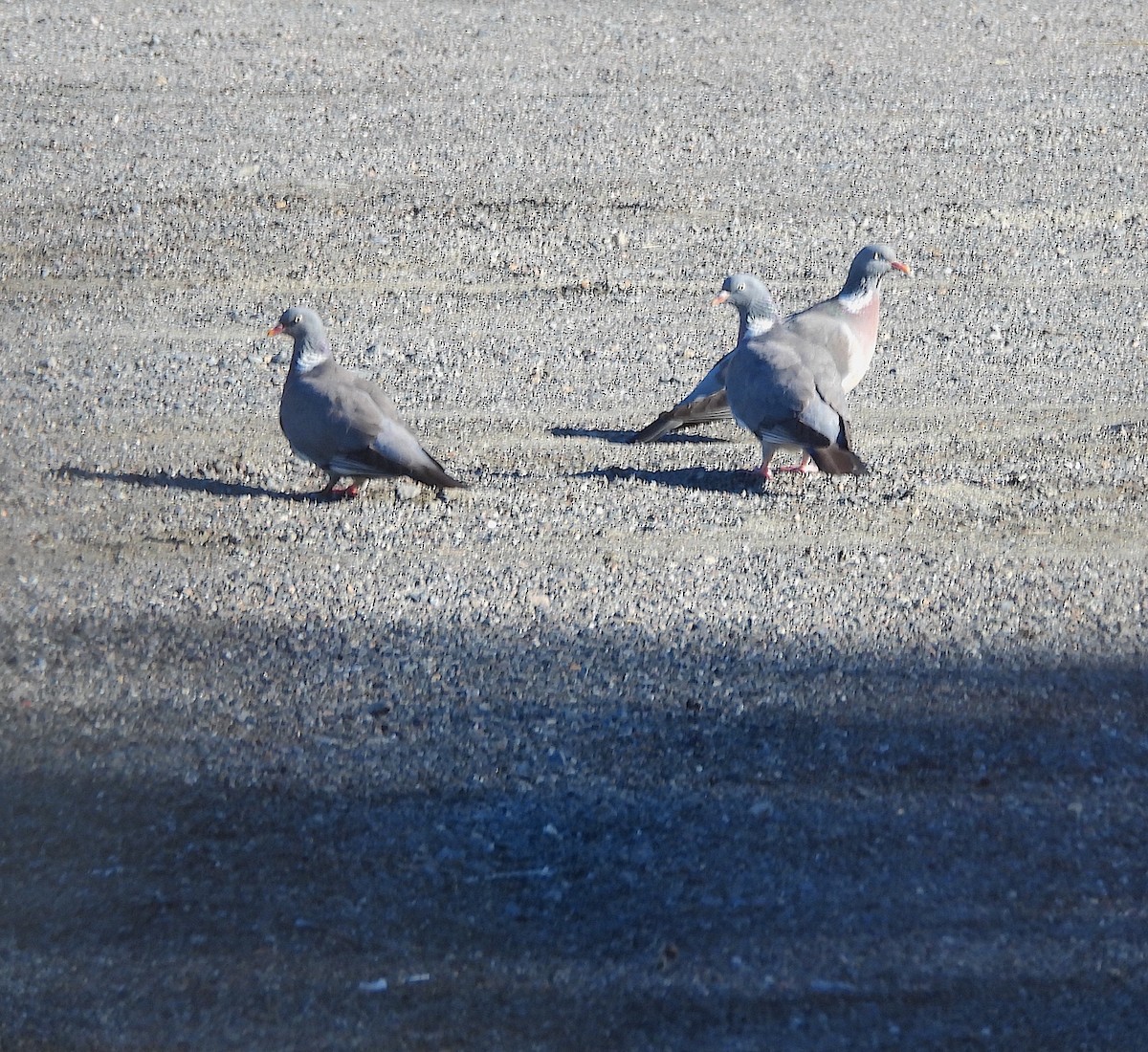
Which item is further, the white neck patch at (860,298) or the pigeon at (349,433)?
the white neck patch at (860,298)

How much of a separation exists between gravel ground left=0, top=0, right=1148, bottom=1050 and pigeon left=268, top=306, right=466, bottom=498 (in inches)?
6.8

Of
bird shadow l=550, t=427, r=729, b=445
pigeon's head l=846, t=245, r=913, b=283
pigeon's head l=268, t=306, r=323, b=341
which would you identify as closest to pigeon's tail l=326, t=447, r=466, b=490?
pigeon's head l=268, t=306, r=323, b=341

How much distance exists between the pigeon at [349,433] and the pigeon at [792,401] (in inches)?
49.0

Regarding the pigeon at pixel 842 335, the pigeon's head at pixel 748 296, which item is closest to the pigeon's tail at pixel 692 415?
the pigeon at pixel 842 335

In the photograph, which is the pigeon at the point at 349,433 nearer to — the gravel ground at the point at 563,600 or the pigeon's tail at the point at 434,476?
the pigeon's tail at the point at 434,476

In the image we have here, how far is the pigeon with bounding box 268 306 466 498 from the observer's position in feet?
19.7

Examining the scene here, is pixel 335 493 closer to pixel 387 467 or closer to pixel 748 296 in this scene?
pixel 387 467

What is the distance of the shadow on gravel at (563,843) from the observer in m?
3.47

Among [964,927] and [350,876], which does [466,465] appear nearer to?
[350,876]

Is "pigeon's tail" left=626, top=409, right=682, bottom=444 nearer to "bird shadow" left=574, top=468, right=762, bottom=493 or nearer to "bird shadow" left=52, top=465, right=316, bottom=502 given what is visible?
"bird shadow" left=574, top=468, right=762, bottom=493

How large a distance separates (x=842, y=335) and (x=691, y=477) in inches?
41.7

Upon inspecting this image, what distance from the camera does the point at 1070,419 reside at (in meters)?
7.11

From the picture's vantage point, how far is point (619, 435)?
7004 millimetres

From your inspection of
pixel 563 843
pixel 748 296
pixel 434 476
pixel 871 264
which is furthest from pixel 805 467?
pixel 563 843
